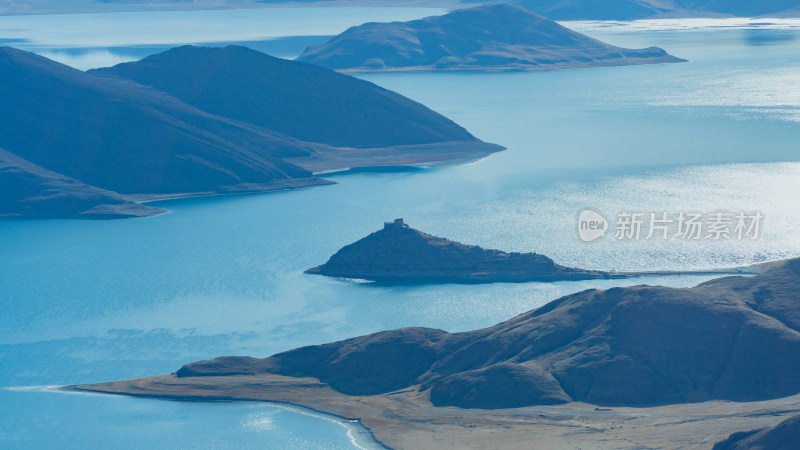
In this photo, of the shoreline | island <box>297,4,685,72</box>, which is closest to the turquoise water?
the shoreline

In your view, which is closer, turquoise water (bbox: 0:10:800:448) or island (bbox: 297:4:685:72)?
turquoise water (bbox: 0:10:800:448)

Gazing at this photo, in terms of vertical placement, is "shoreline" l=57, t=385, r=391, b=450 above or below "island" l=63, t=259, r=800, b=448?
below

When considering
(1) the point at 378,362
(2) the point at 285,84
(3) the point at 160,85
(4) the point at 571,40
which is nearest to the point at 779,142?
(2) the point at 285,84

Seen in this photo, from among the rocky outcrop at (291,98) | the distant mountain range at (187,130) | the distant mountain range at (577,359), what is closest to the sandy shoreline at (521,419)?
the distant mountain range at (577,359)

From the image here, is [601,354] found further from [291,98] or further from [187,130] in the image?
[291,98]

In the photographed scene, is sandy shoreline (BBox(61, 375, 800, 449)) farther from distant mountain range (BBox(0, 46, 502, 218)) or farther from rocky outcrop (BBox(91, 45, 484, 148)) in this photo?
rocky outcrop (BBox(91, 45, 484, 148))

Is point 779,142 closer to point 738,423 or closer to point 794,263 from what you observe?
point 794,263
